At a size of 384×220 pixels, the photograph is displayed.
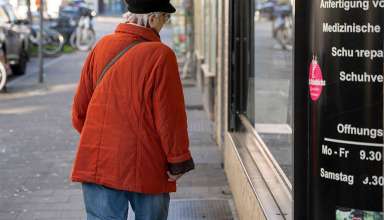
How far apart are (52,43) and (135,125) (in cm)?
2260

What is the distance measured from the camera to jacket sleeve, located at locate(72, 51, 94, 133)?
154 inches

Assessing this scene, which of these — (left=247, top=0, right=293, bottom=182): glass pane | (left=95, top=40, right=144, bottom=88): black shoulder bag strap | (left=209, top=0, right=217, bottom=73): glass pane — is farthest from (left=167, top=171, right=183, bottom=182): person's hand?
(left=209, top=0, right=217, bottom=73): glass pane

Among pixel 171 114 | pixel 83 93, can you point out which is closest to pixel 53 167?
pixel 83 93

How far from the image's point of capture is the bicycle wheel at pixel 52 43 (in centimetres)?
2527

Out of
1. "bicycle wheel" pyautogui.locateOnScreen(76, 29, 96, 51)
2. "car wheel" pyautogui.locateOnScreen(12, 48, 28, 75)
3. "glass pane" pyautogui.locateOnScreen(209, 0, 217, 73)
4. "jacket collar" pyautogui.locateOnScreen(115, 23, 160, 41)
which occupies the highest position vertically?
"jacket collar" pyautogui.locateOnScreen(115, 23, 160, 41)

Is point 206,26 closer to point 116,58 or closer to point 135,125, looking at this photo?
point 116,58

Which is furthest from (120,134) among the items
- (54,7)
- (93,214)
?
(54,7)

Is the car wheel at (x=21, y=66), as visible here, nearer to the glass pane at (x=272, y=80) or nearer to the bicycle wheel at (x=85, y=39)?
the bicycle wheel at (x=85, y=39)

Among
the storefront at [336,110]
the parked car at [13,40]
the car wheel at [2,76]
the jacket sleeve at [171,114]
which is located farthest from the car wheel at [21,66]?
the storefront at [336,110]

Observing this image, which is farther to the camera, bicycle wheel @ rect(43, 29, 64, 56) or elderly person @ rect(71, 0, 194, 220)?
bicycle wheel @ rect(43, 29, 64, 56)

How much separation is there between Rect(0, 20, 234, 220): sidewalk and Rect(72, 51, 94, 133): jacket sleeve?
7.66 ft

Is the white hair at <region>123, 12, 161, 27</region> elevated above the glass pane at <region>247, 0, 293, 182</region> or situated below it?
above

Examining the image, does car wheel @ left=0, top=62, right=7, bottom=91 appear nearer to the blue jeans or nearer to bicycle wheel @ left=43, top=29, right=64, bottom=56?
bicycle wheel @ left=43, top=29, right=64, bottom=56

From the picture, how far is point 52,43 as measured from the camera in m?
25.8
